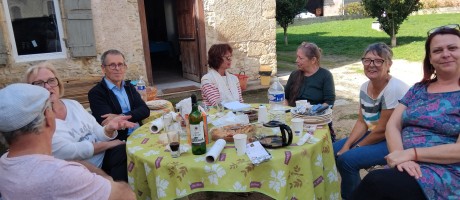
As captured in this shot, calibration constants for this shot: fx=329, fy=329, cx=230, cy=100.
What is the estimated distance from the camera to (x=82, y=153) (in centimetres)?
220

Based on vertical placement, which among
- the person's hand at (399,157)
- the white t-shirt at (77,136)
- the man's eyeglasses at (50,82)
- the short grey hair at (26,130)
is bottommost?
the person's hand at (399,157)

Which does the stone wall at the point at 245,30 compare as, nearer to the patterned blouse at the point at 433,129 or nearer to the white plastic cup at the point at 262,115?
the white plastic cup at the point at 262,115

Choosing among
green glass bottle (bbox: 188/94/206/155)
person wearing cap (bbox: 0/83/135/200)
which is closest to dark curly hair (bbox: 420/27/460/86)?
green glass bottle (bbox: 188/94/206/155)

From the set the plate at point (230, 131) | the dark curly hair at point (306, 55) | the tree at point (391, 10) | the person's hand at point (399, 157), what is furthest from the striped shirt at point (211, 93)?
the tree at point (391, 10)

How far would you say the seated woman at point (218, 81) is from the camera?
130 inches

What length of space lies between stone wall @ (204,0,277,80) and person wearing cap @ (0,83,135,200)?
5.60 metres

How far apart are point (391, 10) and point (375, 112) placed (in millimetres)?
10583

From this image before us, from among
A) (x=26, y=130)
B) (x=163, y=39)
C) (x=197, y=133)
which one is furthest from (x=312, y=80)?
(x=163, y=39)

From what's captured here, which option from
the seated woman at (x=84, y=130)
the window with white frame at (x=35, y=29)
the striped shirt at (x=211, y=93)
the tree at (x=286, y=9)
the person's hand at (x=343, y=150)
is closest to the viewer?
the seated woman at (x=84, y=130)

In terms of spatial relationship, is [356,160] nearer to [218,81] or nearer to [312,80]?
[312,80]

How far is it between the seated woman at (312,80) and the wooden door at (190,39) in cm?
389

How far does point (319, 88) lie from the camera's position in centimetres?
316

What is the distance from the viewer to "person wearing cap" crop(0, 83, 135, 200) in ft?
4.20

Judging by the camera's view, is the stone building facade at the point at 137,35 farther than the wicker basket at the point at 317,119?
Yes
